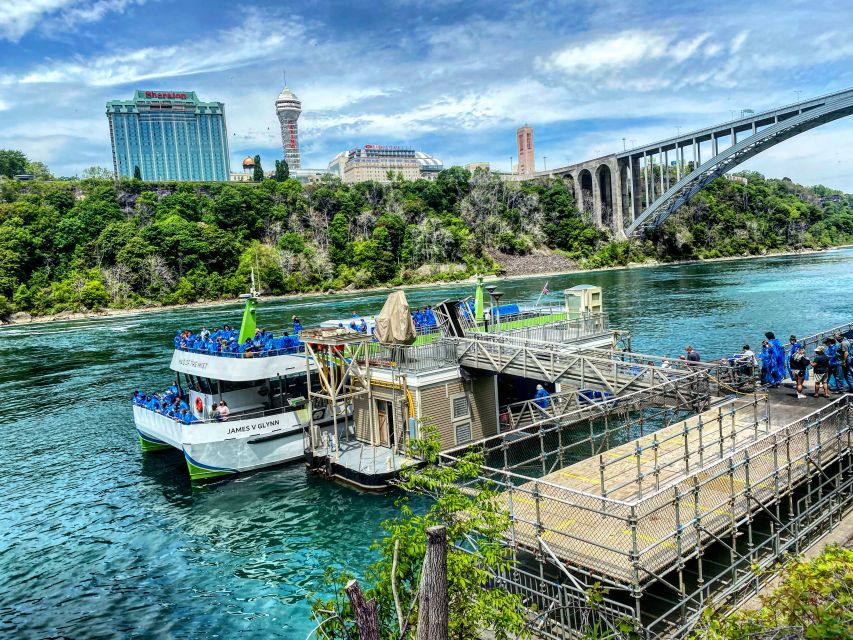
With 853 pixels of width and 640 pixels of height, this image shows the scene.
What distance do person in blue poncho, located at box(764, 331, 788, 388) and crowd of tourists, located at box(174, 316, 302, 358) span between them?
12671 mm

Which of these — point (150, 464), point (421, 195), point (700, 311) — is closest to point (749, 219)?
point (421, 195)

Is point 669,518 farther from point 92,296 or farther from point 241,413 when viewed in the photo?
point 92,296

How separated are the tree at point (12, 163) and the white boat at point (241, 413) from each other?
122 m

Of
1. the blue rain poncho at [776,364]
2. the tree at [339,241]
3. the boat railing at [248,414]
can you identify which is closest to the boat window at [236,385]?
the boat railing at [248,414]

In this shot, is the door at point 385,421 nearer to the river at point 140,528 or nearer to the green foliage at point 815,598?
the river at point 140,528

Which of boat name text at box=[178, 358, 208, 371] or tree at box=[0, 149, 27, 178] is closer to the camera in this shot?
boat name text at box=[178, 358, 208, 371]

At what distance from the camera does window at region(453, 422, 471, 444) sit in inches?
704

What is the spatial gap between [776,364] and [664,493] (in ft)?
24.4

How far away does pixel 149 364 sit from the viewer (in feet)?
122

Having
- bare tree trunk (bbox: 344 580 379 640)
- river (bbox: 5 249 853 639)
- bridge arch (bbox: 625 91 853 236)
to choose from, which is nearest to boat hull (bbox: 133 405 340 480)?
river (bbox: 5 249 853 639)

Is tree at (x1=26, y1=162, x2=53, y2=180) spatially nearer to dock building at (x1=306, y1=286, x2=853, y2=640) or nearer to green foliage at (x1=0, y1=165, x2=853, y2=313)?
green foliage at (x1=0, y1=165, x2=853, y2=313)

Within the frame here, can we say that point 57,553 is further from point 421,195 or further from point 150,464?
point 421,195

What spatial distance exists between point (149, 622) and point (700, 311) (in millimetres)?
42828

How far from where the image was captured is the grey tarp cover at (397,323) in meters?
17.4
